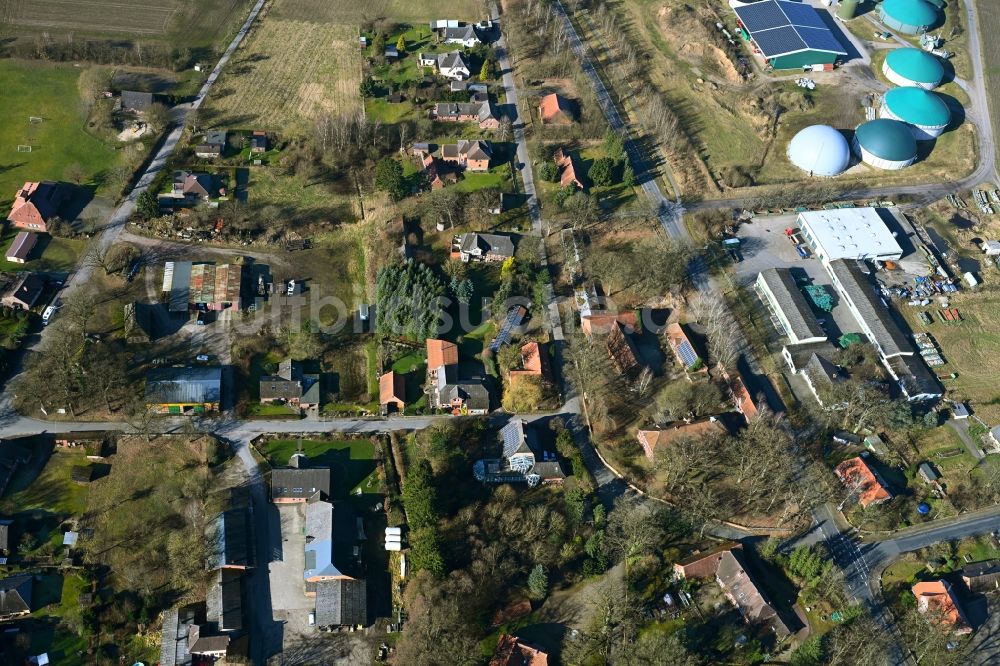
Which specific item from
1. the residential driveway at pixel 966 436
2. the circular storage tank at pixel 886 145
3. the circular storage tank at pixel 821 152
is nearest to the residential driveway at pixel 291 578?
the residential driveway at pixel 966 436

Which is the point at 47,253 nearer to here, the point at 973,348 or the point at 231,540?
the point at 231,540

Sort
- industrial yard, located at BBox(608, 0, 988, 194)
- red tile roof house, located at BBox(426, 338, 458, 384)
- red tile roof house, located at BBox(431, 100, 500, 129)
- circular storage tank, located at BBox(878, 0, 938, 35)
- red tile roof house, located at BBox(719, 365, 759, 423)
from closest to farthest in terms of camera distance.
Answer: red tile roof house, located at BBox(719, 365, 759, 423) → red tile roof house, located at BBox(426, 338, 458, 384) → industrial yard, located at BBox(608, 0, 988, 194) → red tile roof house, located at BBox(431, 100, 500, 129) → circular storage tank, located at BBox(878, 0, 938, 35)

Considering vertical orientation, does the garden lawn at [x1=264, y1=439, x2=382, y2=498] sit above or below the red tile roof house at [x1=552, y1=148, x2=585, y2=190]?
below

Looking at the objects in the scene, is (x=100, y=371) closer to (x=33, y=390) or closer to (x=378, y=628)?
(x=33, y=390)

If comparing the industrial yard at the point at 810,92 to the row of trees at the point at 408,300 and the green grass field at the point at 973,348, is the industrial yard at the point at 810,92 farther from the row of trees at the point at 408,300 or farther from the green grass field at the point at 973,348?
the row of trees at the point at 408,300

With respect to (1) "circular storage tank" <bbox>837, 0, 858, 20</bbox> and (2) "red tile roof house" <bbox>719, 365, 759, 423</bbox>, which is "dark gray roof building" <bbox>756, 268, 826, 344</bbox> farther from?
(1) "circular storage tank" <bbox>837, 0, 858, 20</bbox>

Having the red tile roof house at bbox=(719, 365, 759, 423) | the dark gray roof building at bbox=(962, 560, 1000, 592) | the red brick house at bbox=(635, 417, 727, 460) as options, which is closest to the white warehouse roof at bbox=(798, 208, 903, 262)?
the red tile roof house at bbox=(719, 365, 759, 423)

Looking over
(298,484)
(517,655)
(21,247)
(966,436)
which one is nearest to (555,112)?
(966,436)
